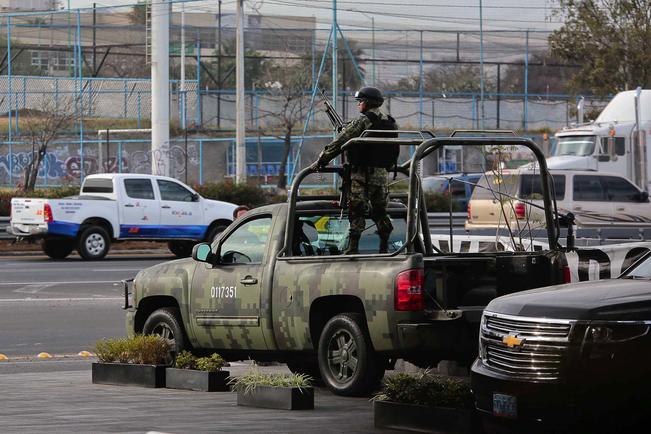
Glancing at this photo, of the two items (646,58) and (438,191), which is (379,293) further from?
(646,58)

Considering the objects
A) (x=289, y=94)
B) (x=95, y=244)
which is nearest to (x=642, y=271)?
(x=95, y=244)

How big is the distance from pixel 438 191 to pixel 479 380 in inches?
1191

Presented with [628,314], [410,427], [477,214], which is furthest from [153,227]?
[628,314]

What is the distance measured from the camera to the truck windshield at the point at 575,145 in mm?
33094

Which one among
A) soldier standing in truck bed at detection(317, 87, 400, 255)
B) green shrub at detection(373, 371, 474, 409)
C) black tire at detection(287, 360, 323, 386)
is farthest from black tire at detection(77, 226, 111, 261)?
green shrub at detection(373, 371, 474, 409)

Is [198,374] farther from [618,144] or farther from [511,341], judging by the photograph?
[618,144]

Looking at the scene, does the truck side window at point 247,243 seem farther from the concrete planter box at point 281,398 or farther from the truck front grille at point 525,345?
the truck front grille at point 525,345

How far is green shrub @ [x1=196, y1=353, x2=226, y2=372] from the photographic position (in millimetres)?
11078

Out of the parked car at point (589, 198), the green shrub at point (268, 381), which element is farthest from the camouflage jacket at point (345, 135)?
the parked car at point (589, 198)

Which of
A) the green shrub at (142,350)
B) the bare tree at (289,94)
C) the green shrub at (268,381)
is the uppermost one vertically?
the bare tree at (289,94)

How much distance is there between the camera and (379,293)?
9.70 m

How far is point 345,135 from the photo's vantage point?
35.6 feet

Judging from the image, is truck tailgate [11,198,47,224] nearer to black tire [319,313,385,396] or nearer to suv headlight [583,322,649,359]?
black tire [319,313,385,396]

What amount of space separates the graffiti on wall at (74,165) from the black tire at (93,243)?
17.3 meters
